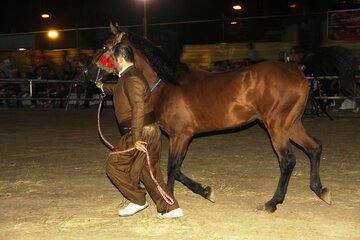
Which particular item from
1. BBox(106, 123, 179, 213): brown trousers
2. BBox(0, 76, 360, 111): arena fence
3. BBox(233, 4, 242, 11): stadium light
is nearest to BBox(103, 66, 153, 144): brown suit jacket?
BBox(106, 123, 179, 213): brown trousers

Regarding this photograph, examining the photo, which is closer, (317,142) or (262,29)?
(317,142)

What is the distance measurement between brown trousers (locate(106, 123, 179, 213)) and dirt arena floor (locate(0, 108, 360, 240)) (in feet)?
0.81

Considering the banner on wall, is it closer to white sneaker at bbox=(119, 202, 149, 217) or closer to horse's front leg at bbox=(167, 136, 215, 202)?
horse's front leg at bbox=(167, 136, 215, 202)

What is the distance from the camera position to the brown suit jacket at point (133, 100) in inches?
201

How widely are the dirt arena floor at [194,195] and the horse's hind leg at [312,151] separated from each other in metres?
0.16

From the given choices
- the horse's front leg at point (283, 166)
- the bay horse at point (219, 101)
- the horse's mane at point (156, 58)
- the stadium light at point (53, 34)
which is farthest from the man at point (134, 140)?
the stadium light at point (53, 34)

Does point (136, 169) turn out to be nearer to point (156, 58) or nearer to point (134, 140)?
point (134, 140)

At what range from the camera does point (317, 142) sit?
253 inches

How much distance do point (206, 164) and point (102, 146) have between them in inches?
111

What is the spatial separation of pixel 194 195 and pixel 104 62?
80.5 inches

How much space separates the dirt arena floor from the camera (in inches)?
201

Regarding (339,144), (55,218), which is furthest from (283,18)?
(55,218)

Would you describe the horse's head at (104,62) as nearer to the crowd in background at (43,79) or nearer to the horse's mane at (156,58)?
the horse's mane at (156,58)

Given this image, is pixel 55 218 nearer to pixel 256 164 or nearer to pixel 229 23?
pixel 256 164
